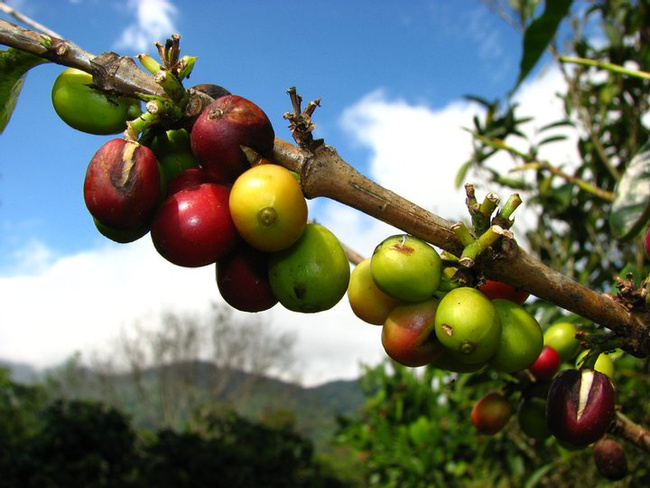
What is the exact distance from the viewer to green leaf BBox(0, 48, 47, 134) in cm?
100

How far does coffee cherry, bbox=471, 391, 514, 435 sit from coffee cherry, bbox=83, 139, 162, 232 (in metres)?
0.91

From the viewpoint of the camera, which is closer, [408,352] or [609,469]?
[408,352]

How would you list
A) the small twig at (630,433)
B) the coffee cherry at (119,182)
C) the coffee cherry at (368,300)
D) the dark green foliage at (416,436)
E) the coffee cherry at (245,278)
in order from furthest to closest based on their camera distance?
the dark green foliage at (416,436)
the small twig at (630,433)
the coffee cherry at (368,300)
the coffee cherry at (245,278)
the coffee cherry at (119,182)

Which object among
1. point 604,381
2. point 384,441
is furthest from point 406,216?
point 384,441

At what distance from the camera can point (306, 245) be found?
961 mm

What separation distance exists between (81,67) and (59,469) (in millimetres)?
7996

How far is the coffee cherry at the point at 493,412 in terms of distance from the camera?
1348 mm

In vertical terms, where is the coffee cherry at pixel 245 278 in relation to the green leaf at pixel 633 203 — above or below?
below

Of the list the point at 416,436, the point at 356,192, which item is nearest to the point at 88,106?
the point at 356,192

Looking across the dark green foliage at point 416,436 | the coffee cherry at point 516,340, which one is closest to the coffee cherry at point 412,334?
the coffee cherry at point 516,340

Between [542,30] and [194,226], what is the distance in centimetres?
64

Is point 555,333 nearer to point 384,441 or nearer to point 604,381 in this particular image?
point 604,381

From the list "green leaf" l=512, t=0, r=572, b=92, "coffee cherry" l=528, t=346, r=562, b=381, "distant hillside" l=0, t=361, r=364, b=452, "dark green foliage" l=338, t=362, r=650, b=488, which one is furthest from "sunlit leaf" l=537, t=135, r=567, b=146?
"distant hillside" l=0, t=361, r=364, b=452

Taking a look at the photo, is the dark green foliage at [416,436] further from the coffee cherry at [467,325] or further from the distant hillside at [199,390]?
the distant hillside at [199,390]
